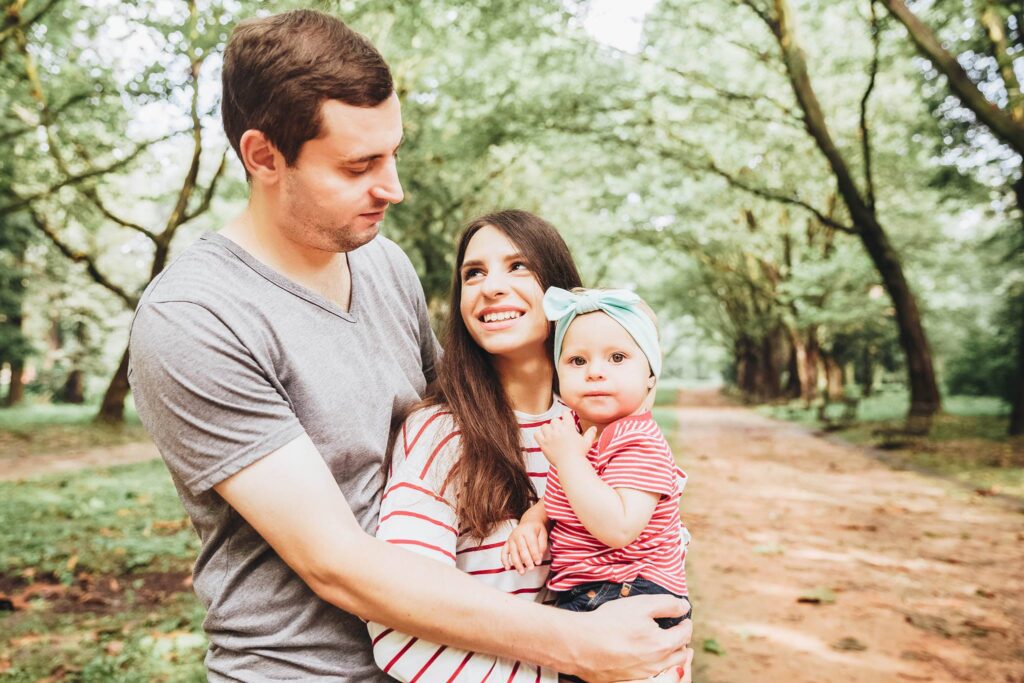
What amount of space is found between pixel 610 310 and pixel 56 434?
1671 cm

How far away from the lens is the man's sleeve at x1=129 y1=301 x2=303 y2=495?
173 cm

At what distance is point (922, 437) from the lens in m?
14.1

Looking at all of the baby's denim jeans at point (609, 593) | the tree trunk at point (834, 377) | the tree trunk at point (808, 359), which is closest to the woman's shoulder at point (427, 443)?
the baby's denim jeans at point (609, 593)

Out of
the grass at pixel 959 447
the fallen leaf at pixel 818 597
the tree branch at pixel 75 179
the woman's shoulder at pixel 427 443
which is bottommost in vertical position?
the fallen leaf at pixel 818 597

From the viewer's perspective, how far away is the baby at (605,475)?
7.04 ft

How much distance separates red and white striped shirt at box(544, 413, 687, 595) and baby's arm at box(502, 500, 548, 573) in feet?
0.20

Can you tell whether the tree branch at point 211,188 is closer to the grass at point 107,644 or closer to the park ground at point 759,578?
the park ground at point 759,578

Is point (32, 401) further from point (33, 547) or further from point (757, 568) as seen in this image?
point (757, 568)

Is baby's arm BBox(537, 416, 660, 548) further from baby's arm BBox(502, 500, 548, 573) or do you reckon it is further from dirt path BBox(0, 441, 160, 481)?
dirt path BBox(0, 441, 160, 481)

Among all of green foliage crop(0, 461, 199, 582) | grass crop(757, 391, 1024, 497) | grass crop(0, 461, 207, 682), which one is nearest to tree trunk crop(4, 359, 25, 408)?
green foliage crop(0, 461, 199, 582)

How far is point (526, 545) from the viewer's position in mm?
2182

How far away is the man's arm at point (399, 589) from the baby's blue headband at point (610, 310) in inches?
33.2

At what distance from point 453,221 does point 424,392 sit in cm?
1651

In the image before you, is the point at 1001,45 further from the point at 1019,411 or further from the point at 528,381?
the point at 528,381
